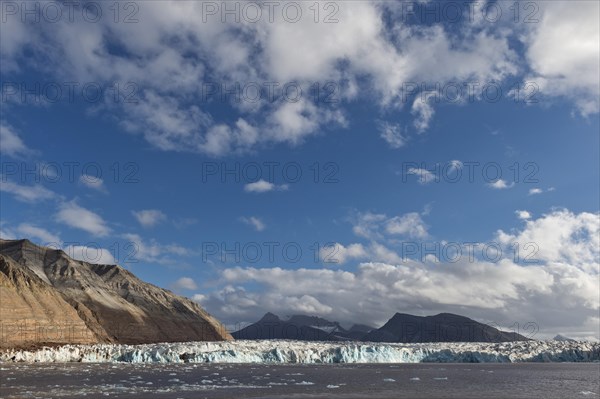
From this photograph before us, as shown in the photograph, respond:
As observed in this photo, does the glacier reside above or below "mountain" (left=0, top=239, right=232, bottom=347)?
below

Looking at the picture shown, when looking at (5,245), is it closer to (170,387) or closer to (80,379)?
(80,379)

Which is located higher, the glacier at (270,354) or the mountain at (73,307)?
the mountain at (73,307)

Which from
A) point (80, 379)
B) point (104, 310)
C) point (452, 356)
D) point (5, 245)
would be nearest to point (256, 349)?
point (452, 356)

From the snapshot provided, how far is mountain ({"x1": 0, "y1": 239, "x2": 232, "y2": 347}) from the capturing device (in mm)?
103394

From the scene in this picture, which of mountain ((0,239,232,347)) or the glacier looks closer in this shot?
the glacier

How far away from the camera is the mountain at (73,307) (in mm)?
103394

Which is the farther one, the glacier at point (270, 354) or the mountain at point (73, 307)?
the mountain at point (73, 307)

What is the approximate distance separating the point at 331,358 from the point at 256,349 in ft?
48.0

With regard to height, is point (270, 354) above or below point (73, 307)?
below

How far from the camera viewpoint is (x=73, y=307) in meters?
136

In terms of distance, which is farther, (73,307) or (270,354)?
(73,307)

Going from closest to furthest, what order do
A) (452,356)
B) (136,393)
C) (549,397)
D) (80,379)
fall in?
1. (136,393)
2. (549,397)
3. (80,379)
4. (452,356)

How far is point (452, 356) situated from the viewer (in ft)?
340

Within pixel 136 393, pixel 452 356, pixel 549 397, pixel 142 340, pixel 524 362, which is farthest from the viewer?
pixel 142 340
